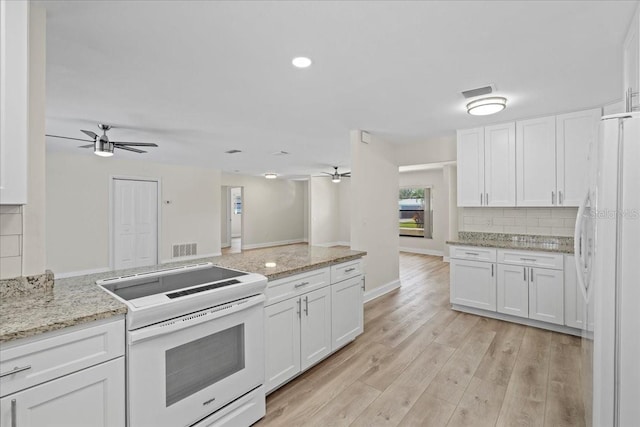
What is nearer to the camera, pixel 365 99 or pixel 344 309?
pixel 344 309

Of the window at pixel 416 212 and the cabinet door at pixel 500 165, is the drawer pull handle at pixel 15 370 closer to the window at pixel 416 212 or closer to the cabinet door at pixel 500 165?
the cabinet door at pixel 500 165

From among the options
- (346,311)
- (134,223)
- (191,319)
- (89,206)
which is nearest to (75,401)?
(191,319)

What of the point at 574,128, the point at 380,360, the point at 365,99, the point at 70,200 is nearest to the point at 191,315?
the point at 380,360

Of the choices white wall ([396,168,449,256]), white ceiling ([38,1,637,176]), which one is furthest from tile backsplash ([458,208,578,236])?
white wall ([396,168,449,256])

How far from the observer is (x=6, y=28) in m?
1.26

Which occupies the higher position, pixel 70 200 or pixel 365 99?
pixel 365 99

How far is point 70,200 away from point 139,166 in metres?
1.41

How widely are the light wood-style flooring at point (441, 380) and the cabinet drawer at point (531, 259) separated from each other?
0.71 metres

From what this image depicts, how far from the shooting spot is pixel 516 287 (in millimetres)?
3436

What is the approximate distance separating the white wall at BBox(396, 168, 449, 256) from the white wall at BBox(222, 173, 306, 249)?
174 inches

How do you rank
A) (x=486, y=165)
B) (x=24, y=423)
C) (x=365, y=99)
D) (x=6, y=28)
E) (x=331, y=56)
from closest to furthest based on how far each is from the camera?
(x=24, y=423) < (x=6, y=28) < (x=331, y=56) < (x=365, y=99) < (x=486, y=165)

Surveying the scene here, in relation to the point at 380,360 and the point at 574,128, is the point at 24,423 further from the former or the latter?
the point at 574,128

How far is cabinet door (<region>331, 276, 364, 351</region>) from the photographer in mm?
2645

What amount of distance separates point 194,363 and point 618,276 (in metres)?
2.03
